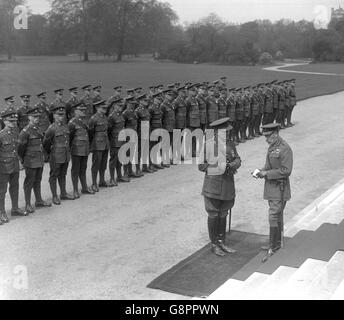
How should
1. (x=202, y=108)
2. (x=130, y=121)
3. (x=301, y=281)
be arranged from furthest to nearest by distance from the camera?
1. (x=202, y=108)
2. (x=130, y=121)
3. (x=301, y=281)

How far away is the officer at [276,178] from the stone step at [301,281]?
Answer: 2.86ft

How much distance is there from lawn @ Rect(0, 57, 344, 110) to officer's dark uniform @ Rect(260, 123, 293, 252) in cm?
1110

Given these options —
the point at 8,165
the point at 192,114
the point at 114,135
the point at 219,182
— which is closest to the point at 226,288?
the point at 219,182

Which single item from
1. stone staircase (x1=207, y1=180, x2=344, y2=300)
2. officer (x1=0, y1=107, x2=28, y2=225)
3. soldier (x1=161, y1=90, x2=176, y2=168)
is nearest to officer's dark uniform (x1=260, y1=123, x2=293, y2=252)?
stone staircase (x1=207, y1=180, x2=344, y2=300)

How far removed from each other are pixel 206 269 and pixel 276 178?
136cm

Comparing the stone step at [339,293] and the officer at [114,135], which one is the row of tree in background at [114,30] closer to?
the officer at [114,135]

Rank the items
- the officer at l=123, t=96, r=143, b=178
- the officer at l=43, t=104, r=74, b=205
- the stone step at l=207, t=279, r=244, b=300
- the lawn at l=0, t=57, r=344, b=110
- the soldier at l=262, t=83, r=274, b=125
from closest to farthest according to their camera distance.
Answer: the stone step at l=207, t=279, r=244, b=300 → the officer at l=43, t=104, r=74, b=205 → the officer at l=123, t=96, r=143, b=178 → the soldier at l=262, t=83, r=274, b=125 → the lawn at l=0, t=57, r=344, b=110

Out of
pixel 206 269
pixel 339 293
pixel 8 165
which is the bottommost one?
pixel 206 269

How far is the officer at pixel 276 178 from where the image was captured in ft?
→ 20.4

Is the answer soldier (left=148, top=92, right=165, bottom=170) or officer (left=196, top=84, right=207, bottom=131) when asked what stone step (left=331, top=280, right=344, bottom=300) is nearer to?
soldier (left=148, top=92, right=165, bottom=170)

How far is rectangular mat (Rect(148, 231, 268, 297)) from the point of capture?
536 centimetres

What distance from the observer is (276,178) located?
6.23 m

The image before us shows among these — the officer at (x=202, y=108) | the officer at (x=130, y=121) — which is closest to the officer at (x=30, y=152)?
the officer at (x=130, y=121)

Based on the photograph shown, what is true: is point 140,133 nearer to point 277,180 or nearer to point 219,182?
point 219,182
